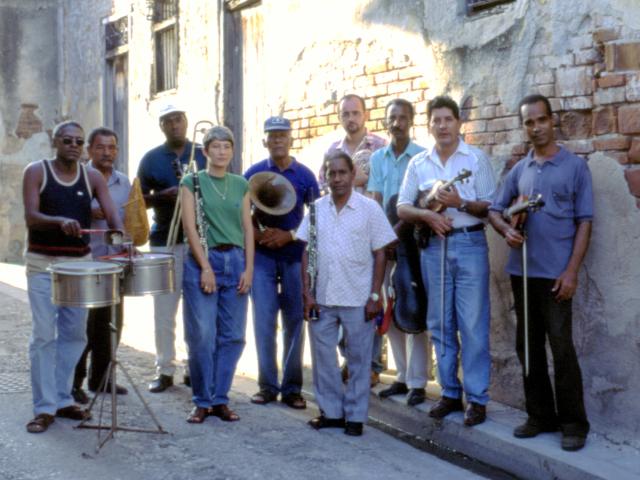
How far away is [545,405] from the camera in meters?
5.69

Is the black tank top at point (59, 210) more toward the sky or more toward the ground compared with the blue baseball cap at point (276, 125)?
more toward the ground

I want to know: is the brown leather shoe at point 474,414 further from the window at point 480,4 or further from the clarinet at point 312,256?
the window at point 480,4

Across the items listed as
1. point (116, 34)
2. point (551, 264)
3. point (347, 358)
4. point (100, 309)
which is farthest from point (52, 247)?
point (116, 34)

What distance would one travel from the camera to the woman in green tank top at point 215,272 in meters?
6.32

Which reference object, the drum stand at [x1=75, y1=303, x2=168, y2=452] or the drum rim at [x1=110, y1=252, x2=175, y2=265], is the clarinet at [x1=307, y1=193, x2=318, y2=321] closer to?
the drum rim at [x1=110, y1=252, x2=175, y2=265]

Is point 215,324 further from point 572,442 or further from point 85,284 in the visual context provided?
point 572,442

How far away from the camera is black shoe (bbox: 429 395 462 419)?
6.18 meters

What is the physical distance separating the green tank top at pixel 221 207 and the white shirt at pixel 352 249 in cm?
62

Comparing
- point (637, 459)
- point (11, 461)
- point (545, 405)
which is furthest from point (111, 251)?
point (637, 459)

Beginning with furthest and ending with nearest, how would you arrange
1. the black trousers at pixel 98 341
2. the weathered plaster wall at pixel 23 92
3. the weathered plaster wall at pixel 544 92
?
the weathered plaster wall at pixel 23 92 → the black trousers at pixel 98 341 → the weathered plaster wall at pixel 544 92

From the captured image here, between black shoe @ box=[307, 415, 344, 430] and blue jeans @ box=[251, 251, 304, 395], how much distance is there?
661mm

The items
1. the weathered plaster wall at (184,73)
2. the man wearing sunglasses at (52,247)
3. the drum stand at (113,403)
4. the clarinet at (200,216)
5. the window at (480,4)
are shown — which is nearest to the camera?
the drum stand at (113,403)

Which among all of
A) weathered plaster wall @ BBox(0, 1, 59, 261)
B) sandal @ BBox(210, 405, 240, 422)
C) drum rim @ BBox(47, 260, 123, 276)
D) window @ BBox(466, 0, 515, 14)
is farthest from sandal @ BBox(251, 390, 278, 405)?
weathered plaster wall @ BBox(0, 1, 59, 261)

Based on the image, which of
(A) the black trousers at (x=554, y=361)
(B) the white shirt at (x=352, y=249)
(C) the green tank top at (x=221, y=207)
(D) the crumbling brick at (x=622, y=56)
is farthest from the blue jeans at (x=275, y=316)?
(D) the crumbling brick at (x=622, y=56)
